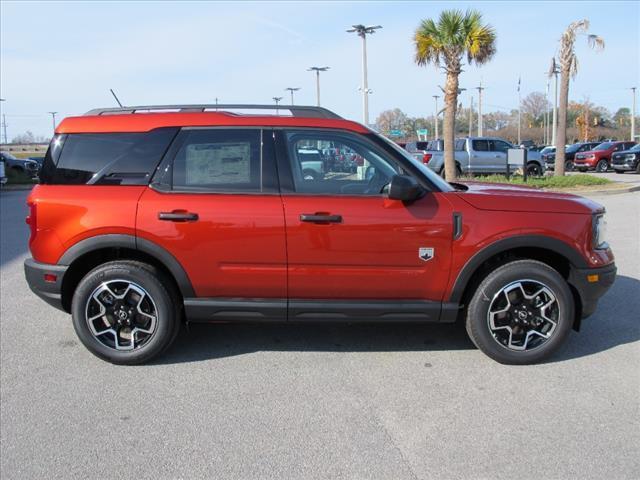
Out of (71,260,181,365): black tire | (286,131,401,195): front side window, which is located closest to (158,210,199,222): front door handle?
(71,260,181,365): black tire

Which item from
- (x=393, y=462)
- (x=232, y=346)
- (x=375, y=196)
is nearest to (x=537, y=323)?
(x=375, y=196)

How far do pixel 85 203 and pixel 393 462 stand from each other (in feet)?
9.25

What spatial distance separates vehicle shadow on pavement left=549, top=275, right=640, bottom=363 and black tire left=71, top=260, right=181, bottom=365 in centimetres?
293

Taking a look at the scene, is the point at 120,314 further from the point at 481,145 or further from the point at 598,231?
the point at 481,145

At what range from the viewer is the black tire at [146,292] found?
4047mm

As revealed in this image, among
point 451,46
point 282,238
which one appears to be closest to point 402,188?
point 282,238

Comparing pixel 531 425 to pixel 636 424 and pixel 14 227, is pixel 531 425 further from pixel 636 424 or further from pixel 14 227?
pixel 14 227

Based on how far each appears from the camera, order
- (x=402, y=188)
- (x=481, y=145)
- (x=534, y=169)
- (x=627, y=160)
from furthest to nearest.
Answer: (x=627, y=160) → (x=481, y=145) → (x=534, y=169) → (x=402, y=188)

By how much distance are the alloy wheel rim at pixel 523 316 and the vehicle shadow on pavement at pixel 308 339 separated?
1.52 feet

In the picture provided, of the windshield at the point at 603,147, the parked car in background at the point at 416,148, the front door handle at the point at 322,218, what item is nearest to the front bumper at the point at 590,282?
the front door handle at the point at 322,218

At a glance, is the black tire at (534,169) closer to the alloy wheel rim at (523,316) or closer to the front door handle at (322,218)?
the alloy wheel rim at (523,316)

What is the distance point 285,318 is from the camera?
13.4 feet

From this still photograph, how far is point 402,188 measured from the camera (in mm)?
3783

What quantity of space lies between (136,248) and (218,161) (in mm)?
880
